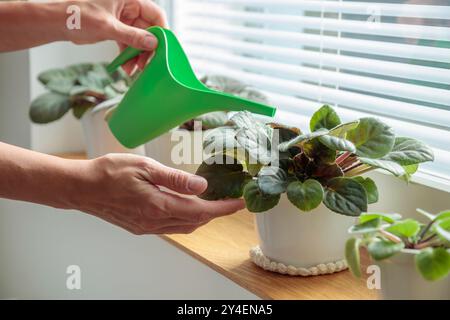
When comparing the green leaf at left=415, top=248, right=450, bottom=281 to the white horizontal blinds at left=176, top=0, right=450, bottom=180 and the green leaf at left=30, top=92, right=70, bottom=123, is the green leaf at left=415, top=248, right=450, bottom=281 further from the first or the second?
A: the green leaf at left=30, top=92, right=70, bottom=123

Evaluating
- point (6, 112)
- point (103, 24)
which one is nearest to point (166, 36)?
point (103, 24)

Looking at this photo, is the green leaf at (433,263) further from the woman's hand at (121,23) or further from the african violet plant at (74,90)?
the african violet plant at (74,90)

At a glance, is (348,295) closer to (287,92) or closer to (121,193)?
(121,193)

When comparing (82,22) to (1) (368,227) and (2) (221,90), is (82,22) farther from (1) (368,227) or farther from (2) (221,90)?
(1) (368,227)

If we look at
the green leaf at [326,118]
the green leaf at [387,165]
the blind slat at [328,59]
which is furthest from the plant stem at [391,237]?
the blind slat at [328,59]

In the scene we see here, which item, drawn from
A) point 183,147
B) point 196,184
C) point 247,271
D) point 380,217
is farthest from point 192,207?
point 183,147

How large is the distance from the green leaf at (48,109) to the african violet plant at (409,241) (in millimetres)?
815

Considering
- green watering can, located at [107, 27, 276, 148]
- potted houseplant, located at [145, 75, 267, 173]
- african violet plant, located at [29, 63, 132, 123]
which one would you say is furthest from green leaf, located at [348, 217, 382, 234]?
african violet plant, located at [29, 63, 132, 123]

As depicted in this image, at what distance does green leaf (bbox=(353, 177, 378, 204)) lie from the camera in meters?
0.89

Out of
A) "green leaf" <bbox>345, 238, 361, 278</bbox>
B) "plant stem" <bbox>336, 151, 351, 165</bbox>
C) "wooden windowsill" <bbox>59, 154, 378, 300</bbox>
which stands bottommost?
"wooden windowsill" <bbox>59, 154, 378, 300</bbox>

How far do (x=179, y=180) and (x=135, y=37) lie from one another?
0.37 meters

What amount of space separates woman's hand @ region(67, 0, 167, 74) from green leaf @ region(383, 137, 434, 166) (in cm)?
46

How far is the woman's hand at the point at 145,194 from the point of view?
0.89 m
